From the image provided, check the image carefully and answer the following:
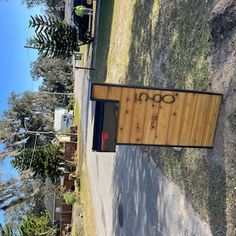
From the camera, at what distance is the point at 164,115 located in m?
6.30

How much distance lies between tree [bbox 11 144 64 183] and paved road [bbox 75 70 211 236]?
11.7ft

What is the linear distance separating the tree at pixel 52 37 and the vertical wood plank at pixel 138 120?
1121 cm

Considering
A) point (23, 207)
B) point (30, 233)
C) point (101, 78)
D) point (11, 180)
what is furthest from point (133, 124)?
point (23, 207)

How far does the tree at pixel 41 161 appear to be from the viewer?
58.0ft

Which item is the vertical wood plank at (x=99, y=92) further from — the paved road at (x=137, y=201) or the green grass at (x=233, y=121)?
the paved road at (x=137, y=201)

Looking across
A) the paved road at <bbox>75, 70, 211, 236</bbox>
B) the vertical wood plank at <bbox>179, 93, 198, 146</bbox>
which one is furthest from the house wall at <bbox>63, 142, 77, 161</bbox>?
the vertical wood plank at <bbox>179, 93, 198, 146</bbox>

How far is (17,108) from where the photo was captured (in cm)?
3384

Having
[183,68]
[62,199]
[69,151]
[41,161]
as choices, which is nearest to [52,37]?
[41,161]

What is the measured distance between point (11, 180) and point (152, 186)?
35.6 ft

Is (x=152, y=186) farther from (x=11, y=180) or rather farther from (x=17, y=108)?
(x=17, y=108)

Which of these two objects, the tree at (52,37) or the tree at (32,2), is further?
the tree at (32,2)

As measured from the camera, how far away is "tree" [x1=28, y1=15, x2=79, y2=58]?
1661 cm

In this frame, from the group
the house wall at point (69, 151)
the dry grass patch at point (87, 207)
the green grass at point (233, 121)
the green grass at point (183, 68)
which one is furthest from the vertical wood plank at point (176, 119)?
the house wall at point (69, 151)

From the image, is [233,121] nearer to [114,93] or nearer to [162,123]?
[162,123]
